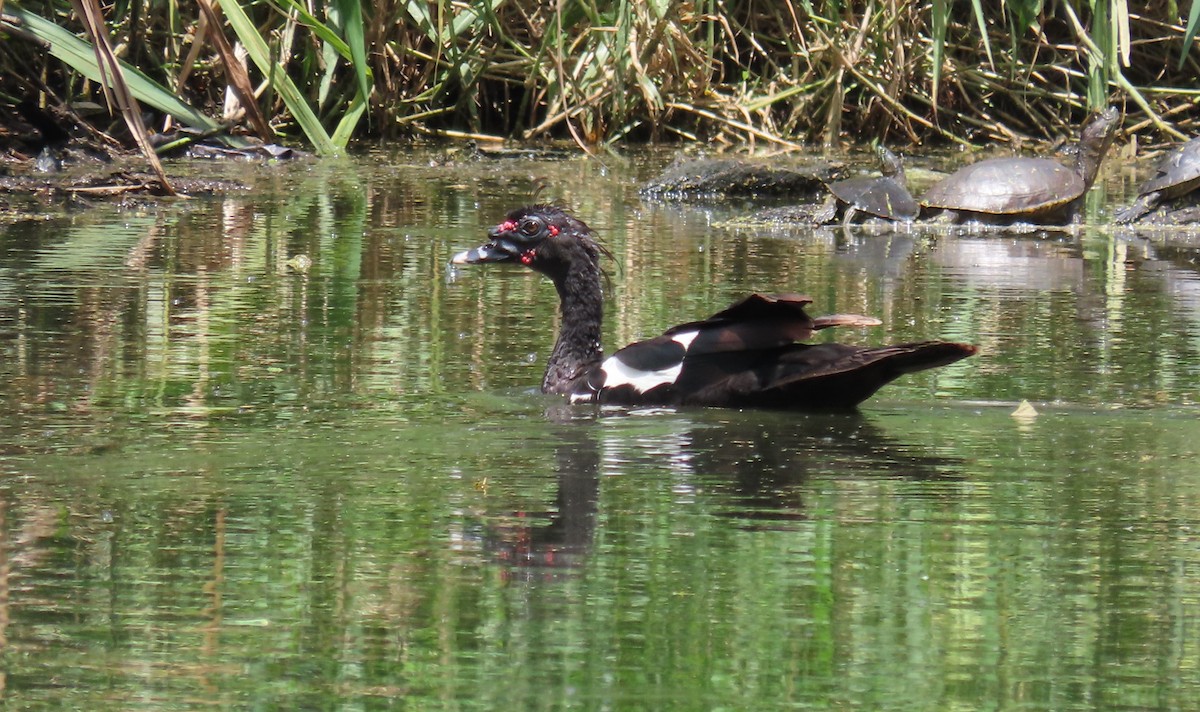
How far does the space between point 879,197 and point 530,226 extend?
5.09 m

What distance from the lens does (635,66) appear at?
1327 centimetres

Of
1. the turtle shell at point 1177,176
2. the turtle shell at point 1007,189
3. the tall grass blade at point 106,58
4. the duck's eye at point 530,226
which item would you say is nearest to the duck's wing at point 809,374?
the duck's eye at point 530,226

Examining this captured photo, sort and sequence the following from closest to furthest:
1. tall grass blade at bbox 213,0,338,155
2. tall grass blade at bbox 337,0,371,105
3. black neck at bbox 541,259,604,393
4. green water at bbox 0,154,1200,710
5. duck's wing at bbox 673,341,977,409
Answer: green water at bbox 0,154,1200,710 → duck's wing at bbox 673,341,977,409 → black neck at bbox 541,259,604,393 → tall grass blade at bbox 337,0,371,105 → tall grass blade at bbox 213,0,338,155

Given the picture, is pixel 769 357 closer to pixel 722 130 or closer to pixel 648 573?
pixel 648 573

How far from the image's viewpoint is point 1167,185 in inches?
439

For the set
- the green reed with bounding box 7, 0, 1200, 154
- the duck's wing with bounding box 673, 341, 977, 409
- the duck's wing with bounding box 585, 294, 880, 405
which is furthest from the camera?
the green reed with bounding box 7, 0, 1200, 154

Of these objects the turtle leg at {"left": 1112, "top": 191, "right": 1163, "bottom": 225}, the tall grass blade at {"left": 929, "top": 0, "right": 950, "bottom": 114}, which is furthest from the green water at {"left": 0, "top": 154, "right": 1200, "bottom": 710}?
the tall grass blade at {"left": 929, "top": 0, "right": 950, "bottom": 114}

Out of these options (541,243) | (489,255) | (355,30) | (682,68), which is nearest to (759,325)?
(541,243)

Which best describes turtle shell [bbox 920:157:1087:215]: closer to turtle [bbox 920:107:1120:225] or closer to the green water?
turtle [bbox 920:107:1120:225]

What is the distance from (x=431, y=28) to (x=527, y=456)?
8528mm

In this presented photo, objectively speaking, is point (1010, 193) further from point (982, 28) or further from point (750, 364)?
point (750, 364)

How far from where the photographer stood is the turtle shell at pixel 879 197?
10.9m

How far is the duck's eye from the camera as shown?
6.20 metres

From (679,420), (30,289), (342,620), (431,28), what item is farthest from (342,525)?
(431,28)
